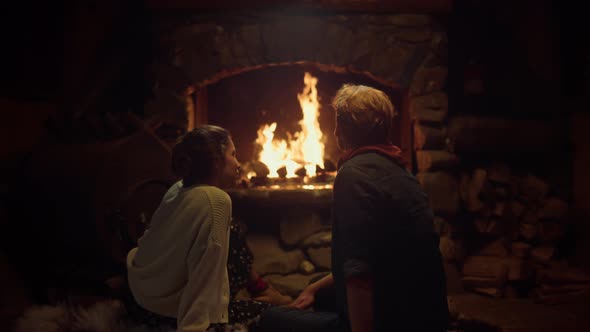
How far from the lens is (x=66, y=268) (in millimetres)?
3256

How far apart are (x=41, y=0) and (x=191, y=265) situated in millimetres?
3975

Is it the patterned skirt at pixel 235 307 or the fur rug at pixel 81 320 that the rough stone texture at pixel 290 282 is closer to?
the patterned skirt at pixel 235 307

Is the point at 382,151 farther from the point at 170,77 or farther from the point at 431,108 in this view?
the point at 170,77

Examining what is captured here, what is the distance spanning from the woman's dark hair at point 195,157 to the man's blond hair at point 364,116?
0.59 meters

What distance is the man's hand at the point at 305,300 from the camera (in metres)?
2.07

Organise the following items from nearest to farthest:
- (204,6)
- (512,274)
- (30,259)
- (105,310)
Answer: (105,310)
(30,259)
(512,274)
(204,6)

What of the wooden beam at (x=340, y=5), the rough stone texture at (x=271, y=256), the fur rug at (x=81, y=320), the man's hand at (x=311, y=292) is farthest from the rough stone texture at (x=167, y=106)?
the man's hand at (x=311, y=292)

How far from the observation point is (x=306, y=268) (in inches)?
165

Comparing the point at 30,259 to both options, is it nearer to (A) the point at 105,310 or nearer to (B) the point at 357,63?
(A) the point at 105,310

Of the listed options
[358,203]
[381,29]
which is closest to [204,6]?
[381,29]

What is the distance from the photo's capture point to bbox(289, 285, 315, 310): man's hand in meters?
2.07

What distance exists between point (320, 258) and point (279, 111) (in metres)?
1.72

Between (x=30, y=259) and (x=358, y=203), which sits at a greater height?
(x=358, y=203)

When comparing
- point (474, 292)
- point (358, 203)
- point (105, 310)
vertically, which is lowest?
point (474, 292)
